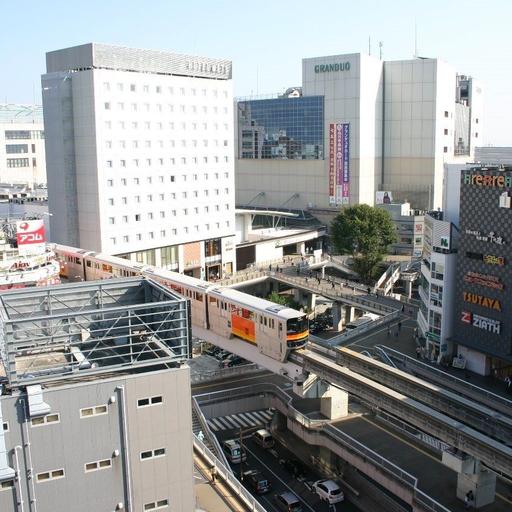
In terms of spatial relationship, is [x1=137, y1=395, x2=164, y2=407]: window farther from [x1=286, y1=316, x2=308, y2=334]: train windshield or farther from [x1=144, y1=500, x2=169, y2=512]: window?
[x1=286, y1=316, x2=308, y2=334]: train windshield

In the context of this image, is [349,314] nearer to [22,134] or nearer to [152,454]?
[152,454]

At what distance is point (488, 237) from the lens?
111 ft

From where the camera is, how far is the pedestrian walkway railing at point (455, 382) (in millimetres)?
29156

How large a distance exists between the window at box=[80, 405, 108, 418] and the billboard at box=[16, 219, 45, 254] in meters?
28.1

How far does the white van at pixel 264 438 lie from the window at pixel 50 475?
21221mm

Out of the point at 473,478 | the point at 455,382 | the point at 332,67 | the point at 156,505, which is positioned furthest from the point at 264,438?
the point at 332,67

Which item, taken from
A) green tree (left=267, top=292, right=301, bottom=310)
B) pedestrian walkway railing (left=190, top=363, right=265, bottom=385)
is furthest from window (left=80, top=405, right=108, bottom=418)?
green tree (left=267, top=292, right=301, bottom=310)

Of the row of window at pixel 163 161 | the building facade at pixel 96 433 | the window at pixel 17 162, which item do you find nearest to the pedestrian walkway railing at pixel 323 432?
the building facade at pixel 96 433

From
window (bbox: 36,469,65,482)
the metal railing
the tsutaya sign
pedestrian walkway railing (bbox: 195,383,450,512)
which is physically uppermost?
the tsutaya sign

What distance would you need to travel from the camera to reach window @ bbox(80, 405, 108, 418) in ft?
46.7

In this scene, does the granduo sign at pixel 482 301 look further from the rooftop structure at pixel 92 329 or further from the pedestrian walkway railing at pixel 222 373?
the rooftop structure at pixel 92 329

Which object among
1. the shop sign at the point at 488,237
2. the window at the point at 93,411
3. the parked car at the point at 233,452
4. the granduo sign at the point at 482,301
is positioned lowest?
the parked car at the point at 233,452

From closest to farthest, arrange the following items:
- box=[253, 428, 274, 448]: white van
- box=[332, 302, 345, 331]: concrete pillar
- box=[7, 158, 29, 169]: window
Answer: box=[253, 428, 274, 448]: white van → box=[332, 302, 345, 331]: concrete pillar → box=[7, 158, 29, 169]: window

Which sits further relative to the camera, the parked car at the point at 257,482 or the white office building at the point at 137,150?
the white office building at the point at 137,150
